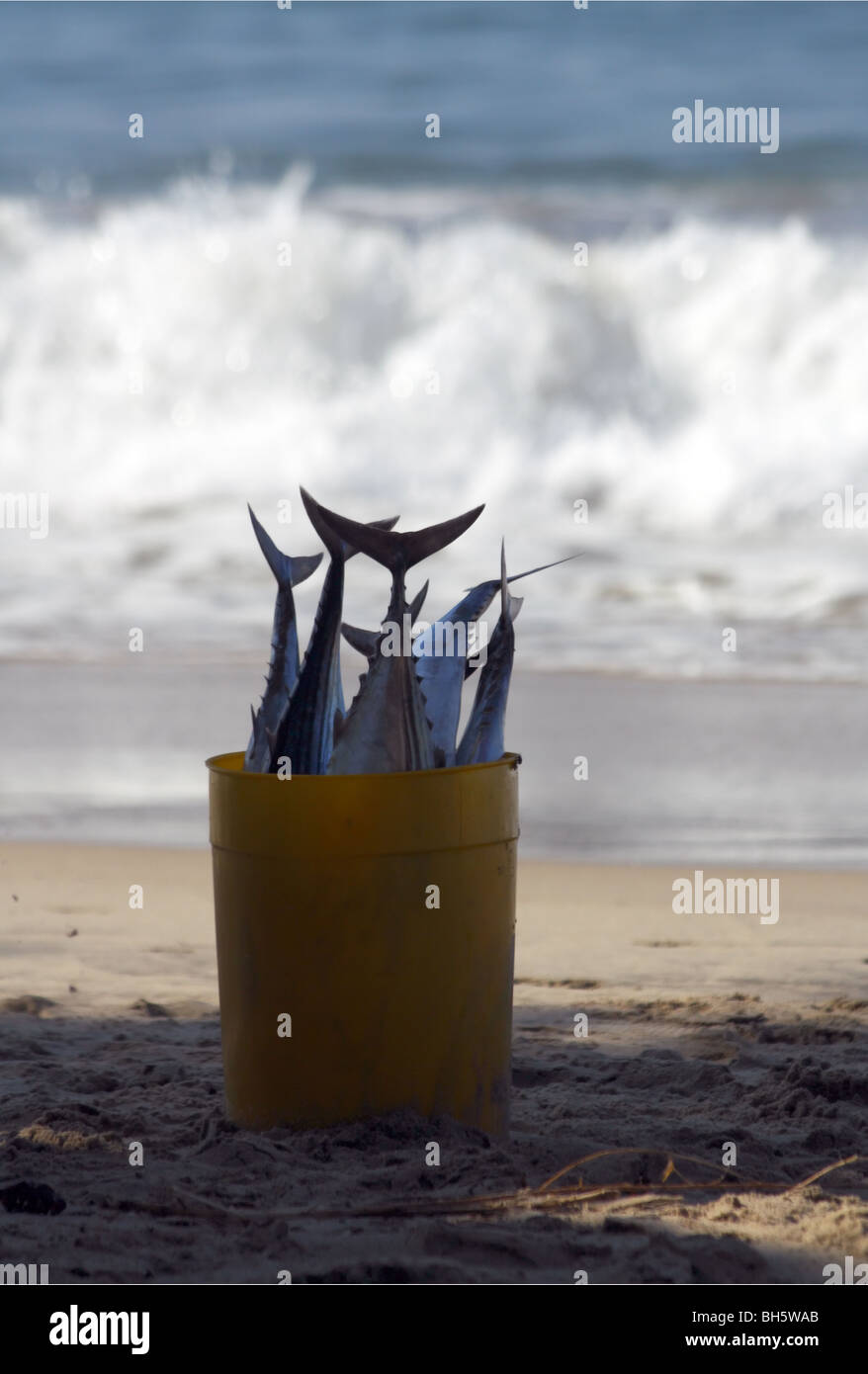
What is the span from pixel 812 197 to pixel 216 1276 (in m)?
17.3

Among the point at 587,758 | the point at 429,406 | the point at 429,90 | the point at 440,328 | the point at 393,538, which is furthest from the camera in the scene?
the point at 429,90

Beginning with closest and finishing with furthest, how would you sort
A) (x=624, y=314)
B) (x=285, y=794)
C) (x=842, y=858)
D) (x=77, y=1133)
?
(x=285, y=794) → (x=77, y=1133) → (x=842, y=858) → (x=624, y=314)

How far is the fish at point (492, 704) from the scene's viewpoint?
336cm

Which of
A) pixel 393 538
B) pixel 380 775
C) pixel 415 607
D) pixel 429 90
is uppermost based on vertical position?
pixel 429 90

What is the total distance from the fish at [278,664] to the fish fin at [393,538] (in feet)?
0.65

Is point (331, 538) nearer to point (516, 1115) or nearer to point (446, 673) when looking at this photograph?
point (446, 673)

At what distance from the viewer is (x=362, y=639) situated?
3369 millimetres

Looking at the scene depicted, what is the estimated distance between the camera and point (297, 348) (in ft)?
56.1

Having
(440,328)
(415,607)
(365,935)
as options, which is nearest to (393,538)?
(415,607)

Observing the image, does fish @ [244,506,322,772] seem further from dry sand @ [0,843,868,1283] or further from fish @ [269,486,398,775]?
dry sand @ [0,843,868,1283]

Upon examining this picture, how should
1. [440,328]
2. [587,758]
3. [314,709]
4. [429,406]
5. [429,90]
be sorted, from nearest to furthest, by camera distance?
[314,709] → [587,758] → [429,406] → [440,328] → [429,90]

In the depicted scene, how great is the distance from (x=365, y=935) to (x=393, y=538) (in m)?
0.85

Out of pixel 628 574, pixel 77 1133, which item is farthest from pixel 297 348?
pixel 77 1133
